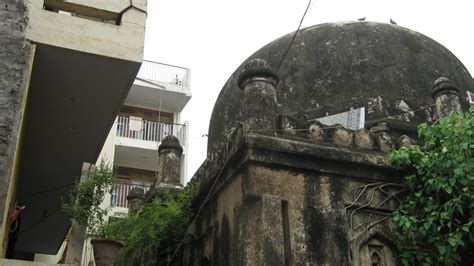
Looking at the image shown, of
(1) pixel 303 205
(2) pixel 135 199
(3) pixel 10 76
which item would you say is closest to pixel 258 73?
(1) pixel 303 205

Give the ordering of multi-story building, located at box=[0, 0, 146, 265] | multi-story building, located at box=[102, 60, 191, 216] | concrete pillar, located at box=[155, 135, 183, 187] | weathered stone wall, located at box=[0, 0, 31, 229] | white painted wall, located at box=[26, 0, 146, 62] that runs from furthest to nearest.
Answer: multi-story building, located at box=[102, 60, 191, 216], concrete pillar, located at box=[155, 135, 183, 187], white painted wall, located at box=[26, 0, 146, 62], multi-story building, located at box=[0, 0, 146, 265], weathered stone wall, located at box=[0, 0, 31, 229]

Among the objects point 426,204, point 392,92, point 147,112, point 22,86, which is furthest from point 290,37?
point 147,112

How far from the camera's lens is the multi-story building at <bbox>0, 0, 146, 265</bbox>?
18.7 ft

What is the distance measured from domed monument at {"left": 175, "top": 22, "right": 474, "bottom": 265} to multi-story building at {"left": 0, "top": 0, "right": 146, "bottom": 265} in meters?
1.47

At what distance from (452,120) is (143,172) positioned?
→ 45.6ft

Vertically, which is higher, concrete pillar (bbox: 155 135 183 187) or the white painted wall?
the white painted wall

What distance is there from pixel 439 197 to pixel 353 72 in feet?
8.88

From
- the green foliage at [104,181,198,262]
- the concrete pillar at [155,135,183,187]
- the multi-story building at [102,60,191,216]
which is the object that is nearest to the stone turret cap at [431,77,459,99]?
the green foliage at [104,181,198,262]

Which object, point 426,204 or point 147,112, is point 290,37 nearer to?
point 426,204

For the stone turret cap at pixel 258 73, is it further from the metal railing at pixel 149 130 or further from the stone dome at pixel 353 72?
the metal railing at pixel 149 130

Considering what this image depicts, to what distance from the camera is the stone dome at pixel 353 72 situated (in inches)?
308

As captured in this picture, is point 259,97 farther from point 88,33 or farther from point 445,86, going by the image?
point 445,86

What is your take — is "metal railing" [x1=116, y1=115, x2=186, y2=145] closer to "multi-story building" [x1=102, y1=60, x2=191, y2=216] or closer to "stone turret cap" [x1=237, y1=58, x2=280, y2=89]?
"multi-story building" [x1=102, y1=60, x2=191, y2=216]

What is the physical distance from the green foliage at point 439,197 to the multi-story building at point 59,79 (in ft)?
10.8
